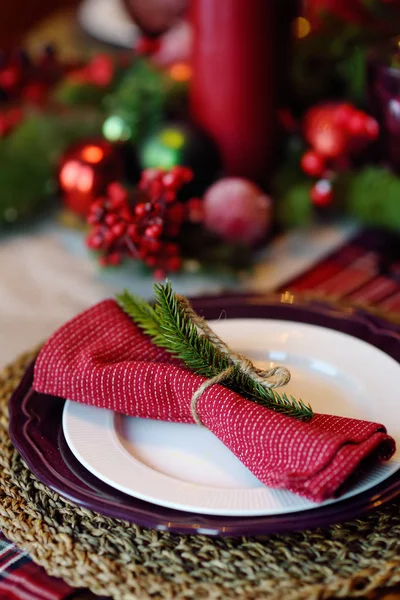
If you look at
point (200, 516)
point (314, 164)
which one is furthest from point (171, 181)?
point (200, 516)

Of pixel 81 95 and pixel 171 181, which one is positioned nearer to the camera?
pixel 171 181

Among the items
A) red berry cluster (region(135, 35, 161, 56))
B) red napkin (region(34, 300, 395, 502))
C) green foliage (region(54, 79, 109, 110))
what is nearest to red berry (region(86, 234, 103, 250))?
red napkin (region(34, 300, 395, 502))

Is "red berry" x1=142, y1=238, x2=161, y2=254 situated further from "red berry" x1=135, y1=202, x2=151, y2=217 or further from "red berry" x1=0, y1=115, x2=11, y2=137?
"red berry" x1=0, y1=115, x2=11, y2=137

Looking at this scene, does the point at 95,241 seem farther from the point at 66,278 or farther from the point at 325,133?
the point at 325,133

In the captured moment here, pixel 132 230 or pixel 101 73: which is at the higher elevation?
pixel 101 73

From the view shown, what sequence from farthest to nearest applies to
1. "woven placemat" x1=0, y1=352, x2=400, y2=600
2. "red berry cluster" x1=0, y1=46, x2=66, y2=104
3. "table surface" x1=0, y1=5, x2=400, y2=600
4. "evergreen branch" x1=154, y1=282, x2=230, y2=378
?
"red berry cluster" x1=0, y1=46, x2=66, y2=104
"table surface" x1=0, y1=5, x2=400, y2=600
"evergreen branch" x1=154, y1=282, x2=230, y2=378
"woven placemat" x1=0, y1=352, x2=400, y2=600

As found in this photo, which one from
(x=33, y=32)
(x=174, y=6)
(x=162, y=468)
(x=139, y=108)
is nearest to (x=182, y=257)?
(x=139, y=108)

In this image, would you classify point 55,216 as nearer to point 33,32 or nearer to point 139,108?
point 139,108
